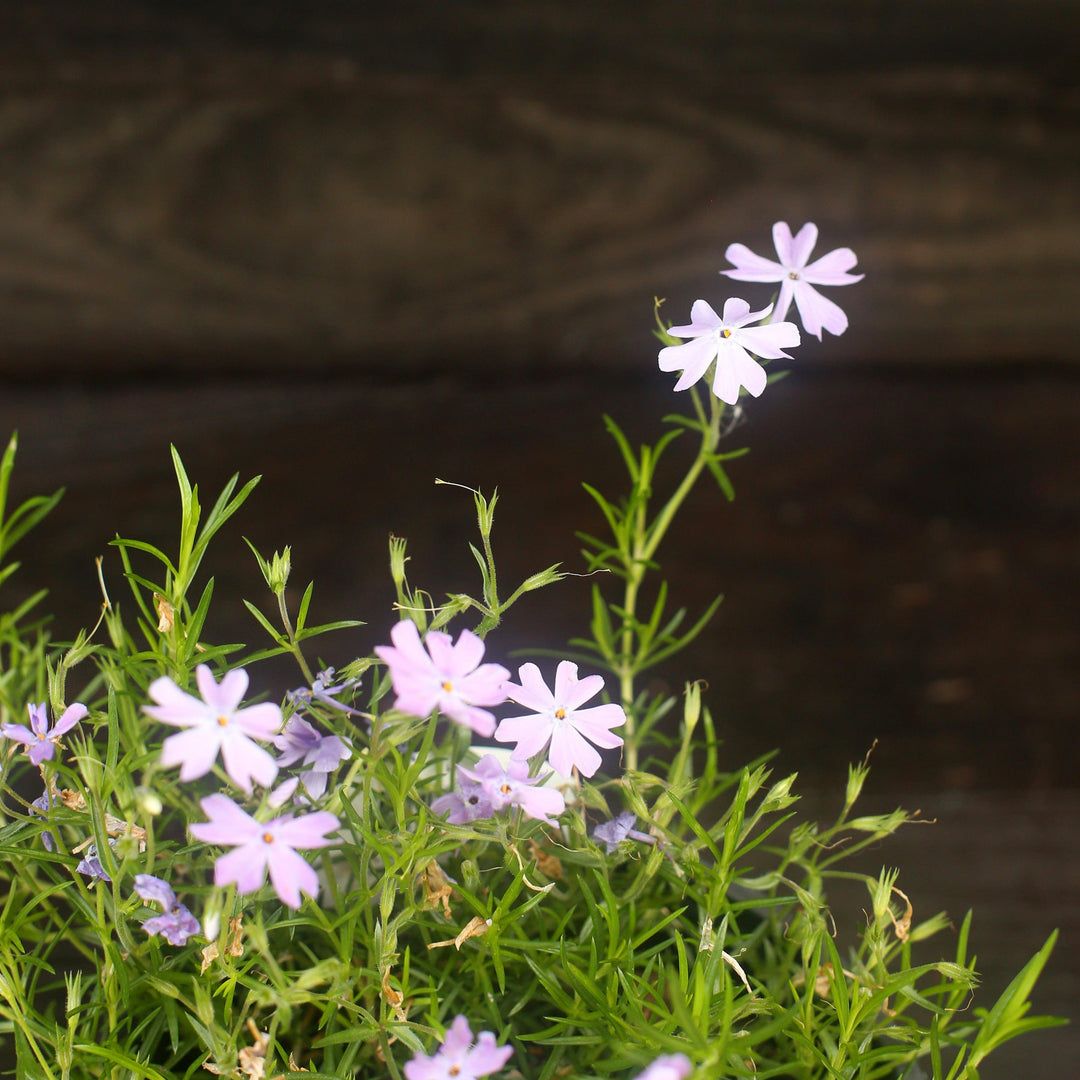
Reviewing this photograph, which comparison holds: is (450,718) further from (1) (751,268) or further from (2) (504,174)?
(2) (504,174)

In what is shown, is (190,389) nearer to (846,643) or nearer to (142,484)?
(142,484)

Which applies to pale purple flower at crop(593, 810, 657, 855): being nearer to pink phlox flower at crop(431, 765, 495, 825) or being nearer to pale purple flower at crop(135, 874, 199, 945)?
pink phlox flower at crop(431, 765, 495, 825)

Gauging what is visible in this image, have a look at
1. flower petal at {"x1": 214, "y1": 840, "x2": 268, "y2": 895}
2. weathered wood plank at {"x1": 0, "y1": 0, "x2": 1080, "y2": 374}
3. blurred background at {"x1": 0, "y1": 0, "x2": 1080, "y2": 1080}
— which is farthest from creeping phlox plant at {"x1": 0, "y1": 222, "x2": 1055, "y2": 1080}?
weathered wood plank at {"x1": 0, "y1": 0, "x2": 1080, "y2": 374}

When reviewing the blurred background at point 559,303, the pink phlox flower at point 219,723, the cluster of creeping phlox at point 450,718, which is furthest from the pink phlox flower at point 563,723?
the blurred background at point 559,303

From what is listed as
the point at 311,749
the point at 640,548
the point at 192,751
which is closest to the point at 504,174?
the point at 640,548

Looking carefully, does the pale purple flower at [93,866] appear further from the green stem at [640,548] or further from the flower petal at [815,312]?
the flower petal at [815,312]

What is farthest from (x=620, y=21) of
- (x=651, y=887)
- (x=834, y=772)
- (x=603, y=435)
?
(x=651, y=887)
